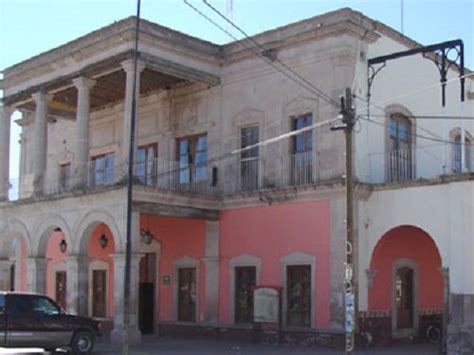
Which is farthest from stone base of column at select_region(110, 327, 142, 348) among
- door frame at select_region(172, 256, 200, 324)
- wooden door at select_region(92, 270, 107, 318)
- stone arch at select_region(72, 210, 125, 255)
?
wooden door at select_region(92, 270, 107, 318)

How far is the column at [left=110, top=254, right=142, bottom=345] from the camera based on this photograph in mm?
21672

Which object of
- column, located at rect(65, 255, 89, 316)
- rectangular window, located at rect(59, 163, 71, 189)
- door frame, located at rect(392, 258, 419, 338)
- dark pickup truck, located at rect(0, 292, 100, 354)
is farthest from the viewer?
rectangular window, located at rect(59, 163, 71, 189)

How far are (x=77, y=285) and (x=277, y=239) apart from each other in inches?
250

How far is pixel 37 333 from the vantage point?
19.3 meters

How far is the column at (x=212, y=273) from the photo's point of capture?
25125mm

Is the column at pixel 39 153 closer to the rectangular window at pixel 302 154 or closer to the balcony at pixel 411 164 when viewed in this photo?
the rectangular window at pixel 302 154

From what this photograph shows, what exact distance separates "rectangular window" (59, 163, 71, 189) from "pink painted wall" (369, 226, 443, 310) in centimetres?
1302

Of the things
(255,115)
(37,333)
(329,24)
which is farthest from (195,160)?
(37,333)

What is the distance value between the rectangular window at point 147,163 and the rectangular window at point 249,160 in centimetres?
297

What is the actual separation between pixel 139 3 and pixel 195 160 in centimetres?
735

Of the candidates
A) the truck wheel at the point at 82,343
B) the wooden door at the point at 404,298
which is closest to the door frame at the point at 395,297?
the wooden door at the point at 404,298

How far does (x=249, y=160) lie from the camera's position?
2494 cm

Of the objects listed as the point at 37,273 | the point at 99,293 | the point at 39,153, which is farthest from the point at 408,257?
the point at 39,153

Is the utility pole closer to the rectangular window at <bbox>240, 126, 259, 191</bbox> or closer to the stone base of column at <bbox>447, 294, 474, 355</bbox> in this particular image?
the stone base of column at <bbox>447, 294, 474, 355</bbox>
